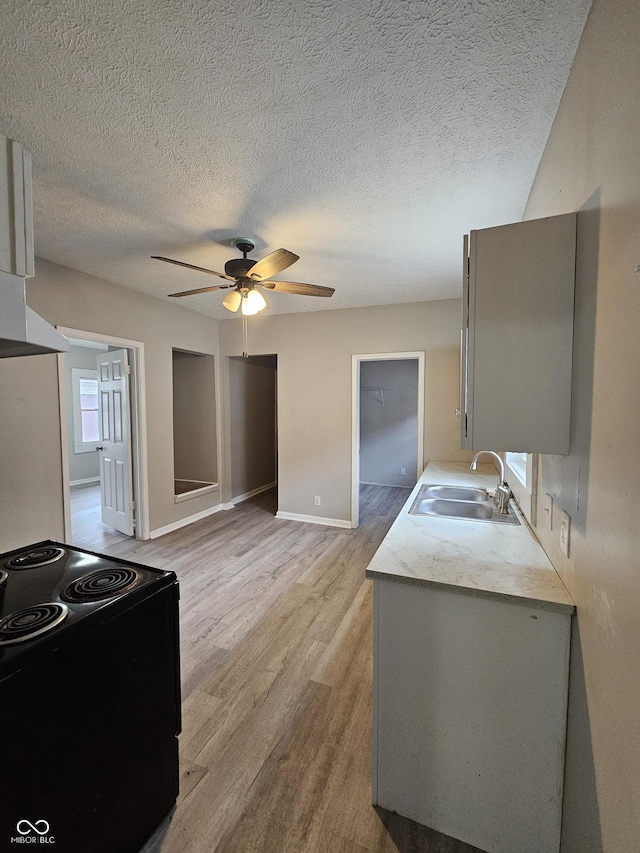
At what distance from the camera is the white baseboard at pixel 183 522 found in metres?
3.92

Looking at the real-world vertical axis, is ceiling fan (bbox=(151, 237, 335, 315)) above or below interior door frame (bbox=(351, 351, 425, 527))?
above

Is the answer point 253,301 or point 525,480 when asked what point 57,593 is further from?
point 525,480

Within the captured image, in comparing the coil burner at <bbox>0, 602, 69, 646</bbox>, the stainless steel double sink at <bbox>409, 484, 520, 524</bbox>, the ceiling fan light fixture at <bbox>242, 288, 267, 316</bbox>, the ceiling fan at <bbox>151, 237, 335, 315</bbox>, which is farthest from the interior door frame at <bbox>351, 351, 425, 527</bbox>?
the coil burner at <bbox>0, 602, 69, 646</bbox>

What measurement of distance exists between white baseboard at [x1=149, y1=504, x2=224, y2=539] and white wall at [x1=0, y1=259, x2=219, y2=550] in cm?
13

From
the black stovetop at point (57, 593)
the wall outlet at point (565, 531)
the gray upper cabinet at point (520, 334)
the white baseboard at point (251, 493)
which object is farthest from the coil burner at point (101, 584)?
the white baseboard at point (251, 493)

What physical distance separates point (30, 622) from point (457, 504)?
2.26 metres

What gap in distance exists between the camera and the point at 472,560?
1375mm

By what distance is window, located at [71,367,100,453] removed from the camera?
624cm

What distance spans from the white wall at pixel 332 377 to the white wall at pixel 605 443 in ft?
8.83

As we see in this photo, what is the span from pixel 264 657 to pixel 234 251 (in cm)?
277

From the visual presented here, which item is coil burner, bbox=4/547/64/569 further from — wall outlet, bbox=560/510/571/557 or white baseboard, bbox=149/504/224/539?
white baseboard, bbox=149/504/224/539

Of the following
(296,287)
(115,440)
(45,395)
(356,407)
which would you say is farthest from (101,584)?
(356,407)

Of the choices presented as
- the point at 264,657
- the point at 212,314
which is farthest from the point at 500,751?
the point at 212,314

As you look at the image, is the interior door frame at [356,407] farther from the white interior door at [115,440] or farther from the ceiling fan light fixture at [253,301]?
the white interior door at [115,440]
